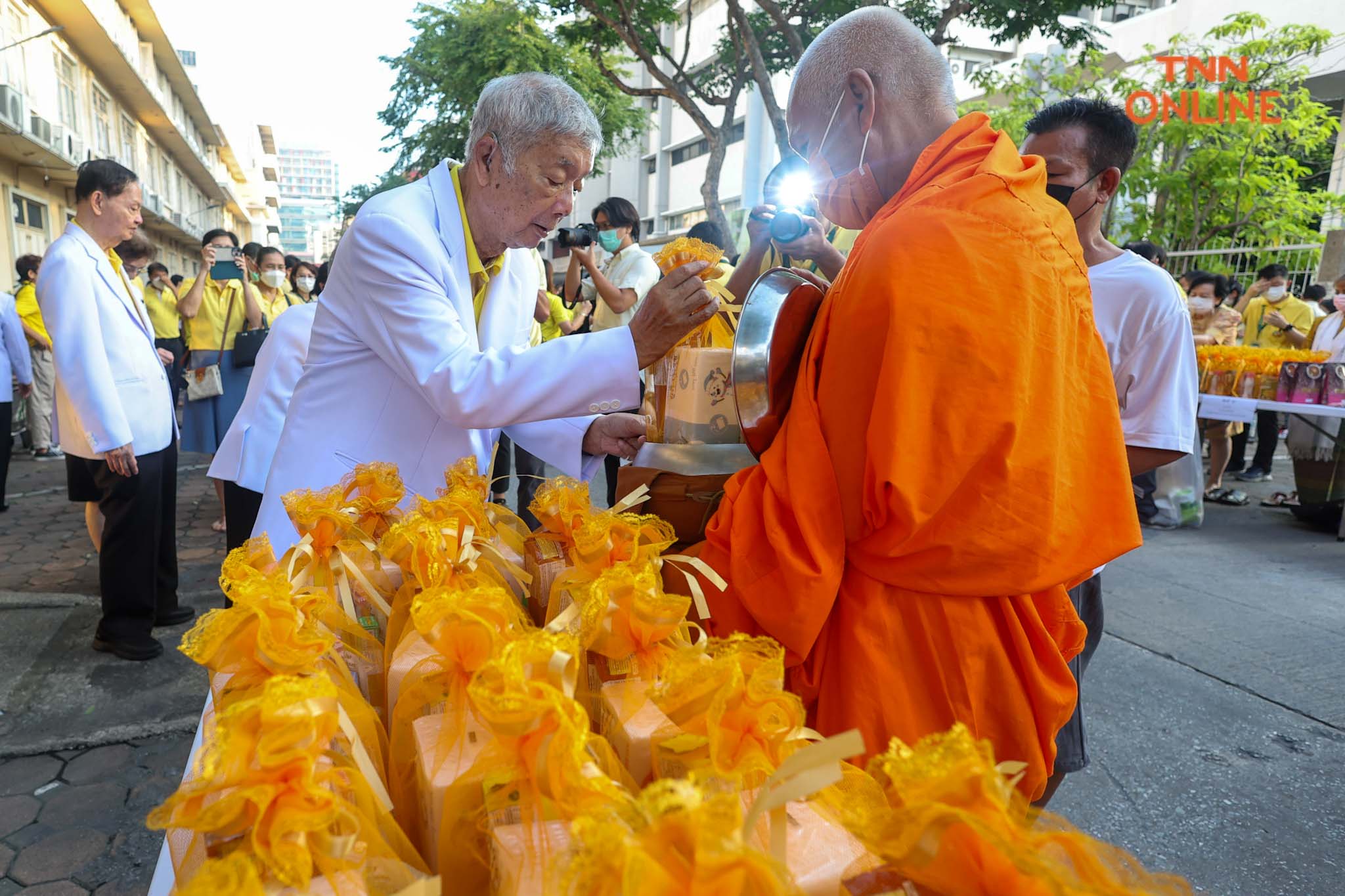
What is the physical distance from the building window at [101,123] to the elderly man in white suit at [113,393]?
72.6 feet

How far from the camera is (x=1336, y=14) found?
13.8m

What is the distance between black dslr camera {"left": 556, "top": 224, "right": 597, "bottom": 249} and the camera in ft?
17.2

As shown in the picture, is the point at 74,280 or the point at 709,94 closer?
the point at 74,280

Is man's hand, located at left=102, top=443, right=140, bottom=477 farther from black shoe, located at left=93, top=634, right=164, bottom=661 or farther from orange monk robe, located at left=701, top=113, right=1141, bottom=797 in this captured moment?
orange monk robe, located at left=701, top=113, right=1141, bottom=797

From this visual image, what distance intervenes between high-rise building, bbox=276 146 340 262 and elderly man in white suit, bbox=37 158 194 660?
156781mm

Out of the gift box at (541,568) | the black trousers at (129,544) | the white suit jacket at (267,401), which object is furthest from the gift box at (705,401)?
the black trousers at (129,544)

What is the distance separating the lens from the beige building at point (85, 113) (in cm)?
1456

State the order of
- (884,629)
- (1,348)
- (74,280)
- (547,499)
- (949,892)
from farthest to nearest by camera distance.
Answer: (1,348) → (74,280) → (547,499) → (884,629) → (949,892)

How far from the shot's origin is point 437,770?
0.79 metres

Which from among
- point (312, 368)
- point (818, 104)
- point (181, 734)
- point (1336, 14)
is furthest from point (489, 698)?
point (1336, 14)

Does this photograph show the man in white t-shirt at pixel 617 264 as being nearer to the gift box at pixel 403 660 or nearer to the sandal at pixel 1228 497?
the gift box at pixel 403 660

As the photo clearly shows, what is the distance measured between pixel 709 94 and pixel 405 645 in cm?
971

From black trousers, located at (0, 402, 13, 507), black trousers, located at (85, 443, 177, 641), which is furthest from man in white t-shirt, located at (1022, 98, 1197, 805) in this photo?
black trousers, located at (0, 402, 13, 507)

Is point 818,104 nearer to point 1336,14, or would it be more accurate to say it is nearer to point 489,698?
point 489,698
